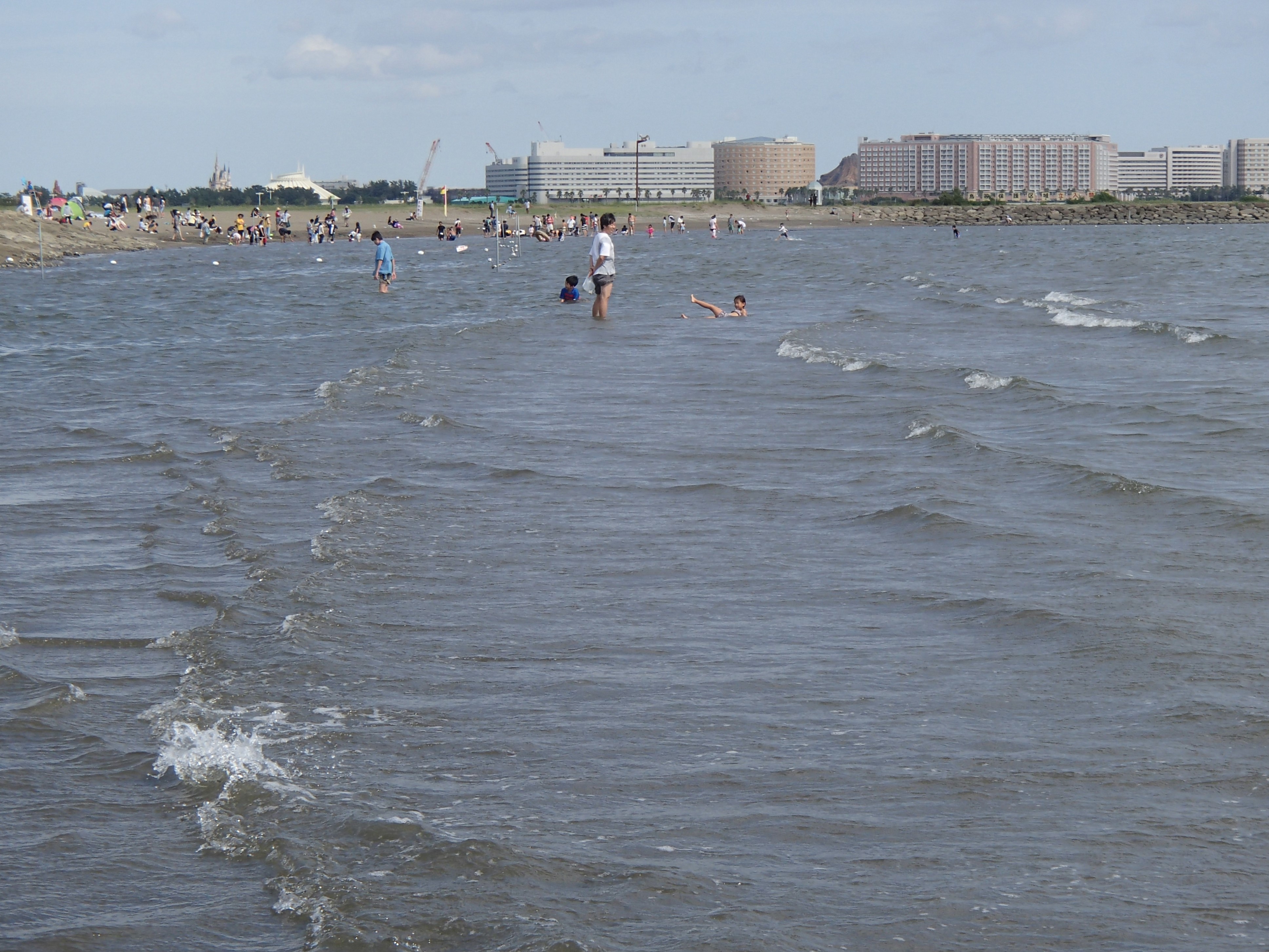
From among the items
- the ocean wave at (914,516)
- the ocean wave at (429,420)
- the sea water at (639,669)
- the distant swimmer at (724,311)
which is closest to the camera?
the sea water at (639,669)

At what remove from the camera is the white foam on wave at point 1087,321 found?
2342 cm

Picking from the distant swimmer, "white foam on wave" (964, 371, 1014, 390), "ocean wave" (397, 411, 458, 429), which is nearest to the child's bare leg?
the distant swimmer

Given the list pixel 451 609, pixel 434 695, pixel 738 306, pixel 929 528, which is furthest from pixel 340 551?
pixel 738 306

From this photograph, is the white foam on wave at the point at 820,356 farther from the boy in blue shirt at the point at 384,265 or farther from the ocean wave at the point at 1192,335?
the boy in blue shirt at the point at 384,265

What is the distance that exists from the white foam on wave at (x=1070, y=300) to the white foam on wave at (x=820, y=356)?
1003cm

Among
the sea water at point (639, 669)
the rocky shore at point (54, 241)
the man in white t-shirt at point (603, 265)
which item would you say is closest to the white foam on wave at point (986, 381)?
the sea water at point (639, 669)

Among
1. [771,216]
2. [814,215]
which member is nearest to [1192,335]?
[771,216]

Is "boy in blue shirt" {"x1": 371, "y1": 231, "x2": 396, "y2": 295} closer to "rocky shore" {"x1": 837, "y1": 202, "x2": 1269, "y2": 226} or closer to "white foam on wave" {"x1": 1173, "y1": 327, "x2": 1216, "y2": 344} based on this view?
"white foam on wave" {"x1": 1173, "y1": 327, "x2": 1216, "y2": 344}

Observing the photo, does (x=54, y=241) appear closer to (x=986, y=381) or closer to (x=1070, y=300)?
(x=1070, y=300)

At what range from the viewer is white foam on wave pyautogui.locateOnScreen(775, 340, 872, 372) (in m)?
17.9

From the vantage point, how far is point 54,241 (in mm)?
58125

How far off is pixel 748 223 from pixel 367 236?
4099 centimetres

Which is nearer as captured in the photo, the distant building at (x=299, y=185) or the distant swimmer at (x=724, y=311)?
the distant swimmer at (x=724, y=311)

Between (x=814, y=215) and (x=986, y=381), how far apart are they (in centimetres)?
12401
